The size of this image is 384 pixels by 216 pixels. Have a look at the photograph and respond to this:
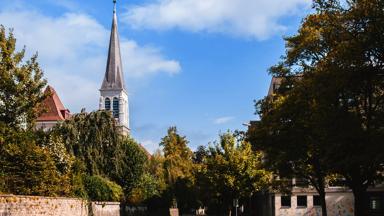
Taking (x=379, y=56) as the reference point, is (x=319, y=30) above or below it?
above

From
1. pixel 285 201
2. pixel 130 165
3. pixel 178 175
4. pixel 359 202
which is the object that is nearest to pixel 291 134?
pixel 359 202

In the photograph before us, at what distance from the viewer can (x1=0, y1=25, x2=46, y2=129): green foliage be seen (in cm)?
3039

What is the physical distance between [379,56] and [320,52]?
6.35 metres

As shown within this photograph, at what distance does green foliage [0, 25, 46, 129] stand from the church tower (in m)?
103

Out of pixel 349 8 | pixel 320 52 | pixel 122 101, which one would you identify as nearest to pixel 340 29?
pixel 349 8

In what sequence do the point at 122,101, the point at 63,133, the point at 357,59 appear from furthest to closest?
the point at 122,101, the point at 63,133, the point at 357,59

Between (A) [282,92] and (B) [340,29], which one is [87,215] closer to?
(A) [282,92]

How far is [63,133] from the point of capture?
45531 mm

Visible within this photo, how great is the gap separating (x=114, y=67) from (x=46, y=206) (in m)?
119

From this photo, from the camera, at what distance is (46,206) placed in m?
23.3

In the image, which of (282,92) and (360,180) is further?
(282,92)

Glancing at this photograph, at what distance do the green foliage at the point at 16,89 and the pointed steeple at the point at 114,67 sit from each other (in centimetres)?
10570

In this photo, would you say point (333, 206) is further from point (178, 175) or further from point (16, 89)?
point (16, 89)

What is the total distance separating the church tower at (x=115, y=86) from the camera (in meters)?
137
